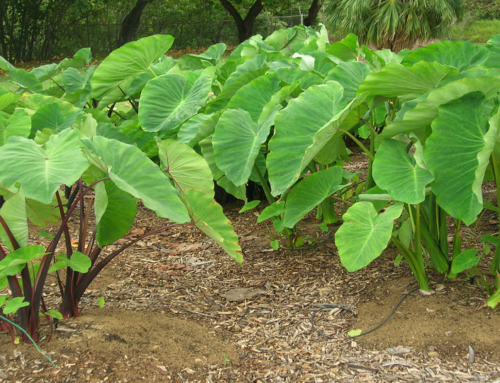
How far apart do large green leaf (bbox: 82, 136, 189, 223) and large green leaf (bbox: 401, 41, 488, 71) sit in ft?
3.65

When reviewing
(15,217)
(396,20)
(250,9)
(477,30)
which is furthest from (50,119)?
(477,30)

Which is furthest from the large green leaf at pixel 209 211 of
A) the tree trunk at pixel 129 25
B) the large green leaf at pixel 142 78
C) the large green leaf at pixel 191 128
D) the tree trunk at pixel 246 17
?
the tree trunk at pixel 129 25

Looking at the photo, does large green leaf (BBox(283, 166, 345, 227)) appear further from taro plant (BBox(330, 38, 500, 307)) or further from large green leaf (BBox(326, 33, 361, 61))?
large green leaf (BBox(326, 33, 361, 61))

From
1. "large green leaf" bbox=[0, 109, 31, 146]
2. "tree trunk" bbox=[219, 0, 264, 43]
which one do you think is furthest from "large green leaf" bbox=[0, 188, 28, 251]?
"tree trunk" bbox=[219, 0, 264, 43]

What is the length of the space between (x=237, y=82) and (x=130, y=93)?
2.38ft

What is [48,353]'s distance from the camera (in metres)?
1.34

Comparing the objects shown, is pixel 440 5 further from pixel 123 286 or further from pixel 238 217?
pixel 123 286

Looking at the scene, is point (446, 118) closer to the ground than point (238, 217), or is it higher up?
higher up

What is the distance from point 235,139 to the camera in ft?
6.10

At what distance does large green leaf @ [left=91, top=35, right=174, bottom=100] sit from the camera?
244cm

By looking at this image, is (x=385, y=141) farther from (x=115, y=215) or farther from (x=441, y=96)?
(x=115, y=215)

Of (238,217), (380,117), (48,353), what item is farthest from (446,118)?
(238,217)

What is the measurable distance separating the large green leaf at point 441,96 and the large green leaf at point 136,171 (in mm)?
769

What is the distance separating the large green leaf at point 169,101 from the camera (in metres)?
2.15
